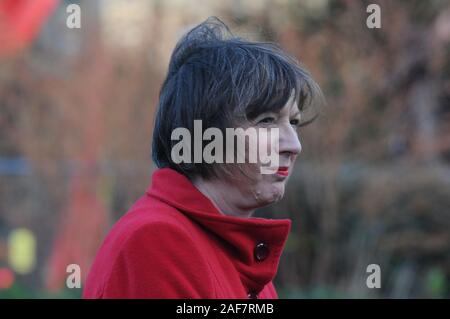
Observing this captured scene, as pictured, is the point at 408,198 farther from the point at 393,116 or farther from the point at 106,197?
the point at 106,197

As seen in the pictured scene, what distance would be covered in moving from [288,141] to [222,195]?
23 cm

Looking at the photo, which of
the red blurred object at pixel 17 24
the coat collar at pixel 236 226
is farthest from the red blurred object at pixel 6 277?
the coat collar at pixel 236 226

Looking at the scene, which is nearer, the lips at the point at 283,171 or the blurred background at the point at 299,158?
the lips at the point at 283,171

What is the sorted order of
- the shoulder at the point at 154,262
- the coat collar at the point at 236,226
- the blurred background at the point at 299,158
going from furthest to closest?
the blurred background at the point at 299,158
the coat collar at the point at 236,226
the shoulder at the point at 154,262

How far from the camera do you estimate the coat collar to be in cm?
211

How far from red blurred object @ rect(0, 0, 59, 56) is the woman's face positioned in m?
6.05

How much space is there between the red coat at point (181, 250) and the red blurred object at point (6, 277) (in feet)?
18.2

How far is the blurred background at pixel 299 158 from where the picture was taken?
7328mm

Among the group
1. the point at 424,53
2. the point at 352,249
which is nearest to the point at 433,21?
the point at 424,53

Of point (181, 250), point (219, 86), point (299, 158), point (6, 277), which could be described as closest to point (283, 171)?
point (219, 86)

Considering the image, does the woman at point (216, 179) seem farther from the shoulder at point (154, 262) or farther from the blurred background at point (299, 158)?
the blurred background at point (299, 158)

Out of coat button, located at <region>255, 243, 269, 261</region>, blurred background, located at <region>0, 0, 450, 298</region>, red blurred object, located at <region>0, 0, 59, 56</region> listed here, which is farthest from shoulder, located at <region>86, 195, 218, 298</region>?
red blurred object, located at <region>0, 0, 59, 56</region>

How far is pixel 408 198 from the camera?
7348 mm
